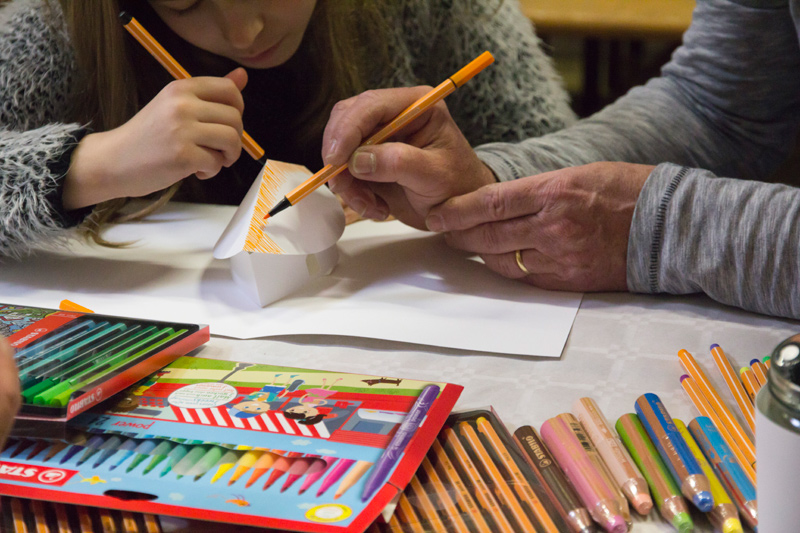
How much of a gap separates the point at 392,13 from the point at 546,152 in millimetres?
386

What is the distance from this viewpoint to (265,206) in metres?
0.63

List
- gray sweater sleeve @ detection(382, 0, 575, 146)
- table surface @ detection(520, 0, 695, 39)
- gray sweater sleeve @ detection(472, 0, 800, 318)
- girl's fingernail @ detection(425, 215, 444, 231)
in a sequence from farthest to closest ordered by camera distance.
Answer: table surface @ detection(520, 0, 695, 39) < gray sweater sleeve @ detection(382, 0, 575, 146) < girl's fingernail @ detection(425, 215, 444, 231) < gray sweater sleeve @ detection(472, 0, 800, 318)

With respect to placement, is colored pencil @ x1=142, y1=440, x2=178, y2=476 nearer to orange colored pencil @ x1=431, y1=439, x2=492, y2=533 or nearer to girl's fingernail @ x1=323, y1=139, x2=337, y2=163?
orange colored pencil @ x1=431, y1=439, x2=492, y2=533

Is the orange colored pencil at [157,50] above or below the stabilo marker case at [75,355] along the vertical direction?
above

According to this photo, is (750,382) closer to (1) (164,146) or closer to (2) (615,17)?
(1) (164,146)

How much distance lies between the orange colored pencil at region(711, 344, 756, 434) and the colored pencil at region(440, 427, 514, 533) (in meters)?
0.17

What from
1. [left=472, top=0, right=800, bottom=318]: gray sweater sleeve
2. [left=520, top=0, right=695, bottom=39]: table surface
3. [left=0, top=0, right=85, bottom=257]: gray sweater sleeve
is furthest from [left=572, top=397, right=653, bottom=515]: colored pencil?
[left=520, top=0, right=695, bottom=39]: table surface

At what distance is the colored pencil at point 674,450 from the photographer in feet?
1.16

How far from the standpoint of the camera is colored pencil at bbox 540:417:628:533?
345mm

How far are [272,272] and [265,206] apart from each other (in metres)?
0.06

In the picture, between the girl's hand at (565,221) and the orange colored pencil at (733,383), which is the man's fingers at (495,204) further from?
the orange colored pencil at (733,383)

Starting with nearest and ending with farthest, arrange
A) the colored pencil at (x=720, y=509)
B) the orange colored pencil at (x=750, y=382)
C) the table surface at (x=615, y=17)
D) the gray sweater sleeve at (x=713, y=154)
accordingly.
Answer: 1. the colored pencil at (x=720, y=509)
2. the orange colored pencil at (x=750, y=382)
3. the gray sweater sleeve at (x=713, y=154)
4. the table surface at (x=615, y=17)

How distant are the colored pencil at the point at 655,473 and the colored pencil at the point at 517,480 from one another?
0.06 m

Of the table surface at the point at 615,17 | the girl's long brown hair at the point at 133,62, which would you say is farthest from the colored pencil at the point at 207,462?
the table surface at the point at 615,17
